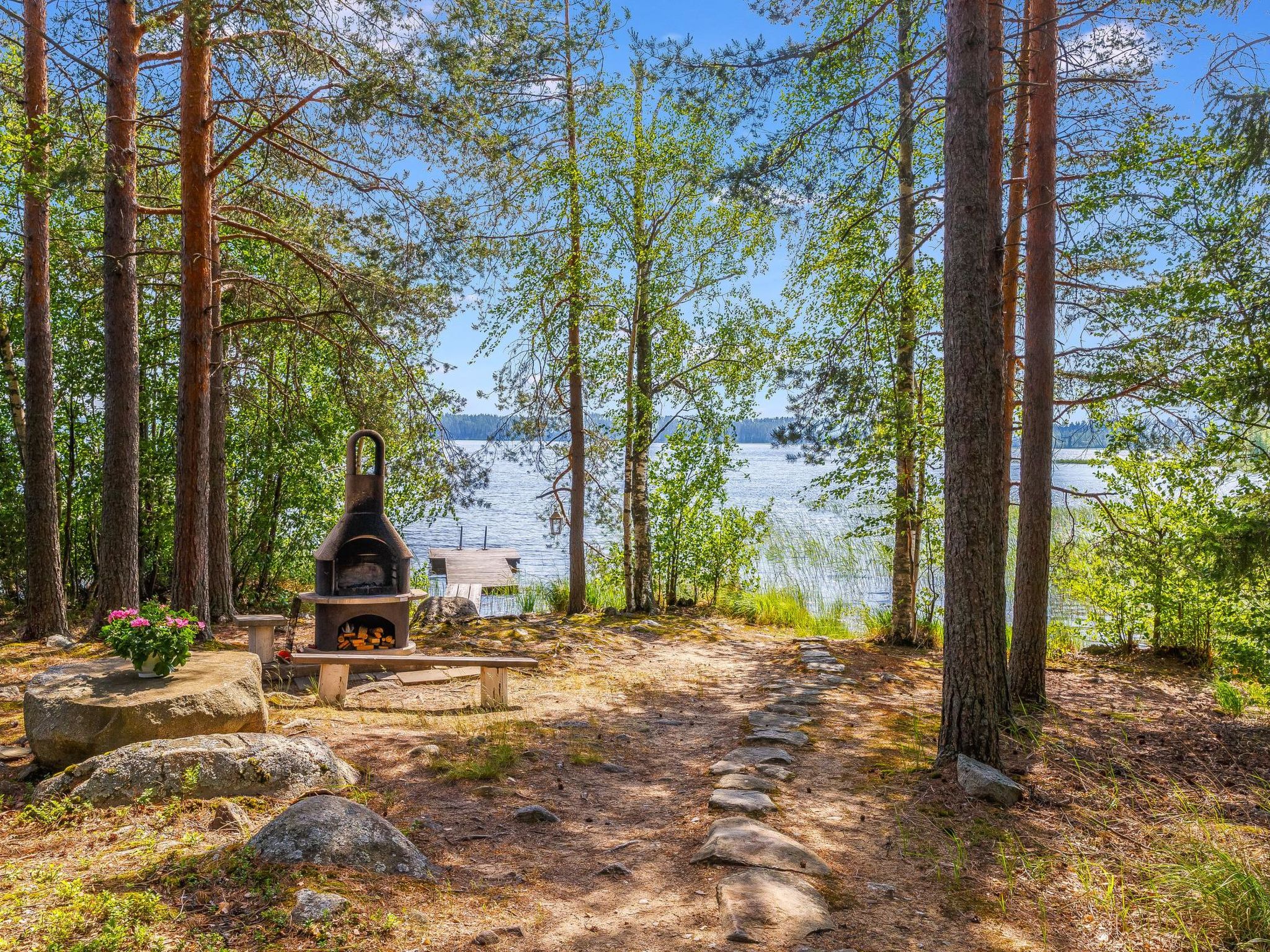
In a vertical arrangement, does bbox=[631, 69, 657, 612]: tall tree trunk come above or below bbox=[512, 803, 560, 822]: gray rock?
above

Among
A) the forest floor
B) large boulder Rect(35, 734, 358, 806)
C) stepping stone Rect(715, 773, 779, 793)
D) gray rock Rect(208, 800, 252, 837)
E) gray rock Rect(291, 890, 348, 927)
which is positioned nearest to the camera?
gray rock Rect(291, 890, 348, 927)

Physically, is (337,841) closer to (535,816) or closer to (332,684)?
(535,816)

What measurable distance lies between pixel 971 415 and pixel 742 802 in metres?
2.43

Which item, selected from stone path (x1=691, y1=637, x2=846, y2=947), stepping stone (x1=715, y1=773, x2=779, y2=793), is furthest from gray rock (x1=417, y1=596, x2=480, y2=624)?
stepping stone (x1=715, y1=773, x2=779, y2=793)


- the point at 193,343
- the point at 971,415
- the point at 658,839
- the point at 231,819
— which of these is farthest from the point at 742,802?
the point at 193,343

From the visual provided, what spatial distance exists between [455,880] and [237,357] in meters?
8.75

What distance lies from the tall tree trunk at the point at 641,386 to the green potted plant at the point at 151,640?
6.84 meters

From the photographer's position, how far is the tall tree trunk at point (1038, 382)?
6.45m

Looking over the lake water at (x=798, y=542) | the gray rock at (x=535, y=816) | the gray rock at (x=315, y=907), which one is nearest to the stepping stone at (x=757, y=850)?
the gray rock at (x=535, y=816)

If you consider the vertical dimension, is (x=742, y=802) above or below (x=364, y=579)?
below

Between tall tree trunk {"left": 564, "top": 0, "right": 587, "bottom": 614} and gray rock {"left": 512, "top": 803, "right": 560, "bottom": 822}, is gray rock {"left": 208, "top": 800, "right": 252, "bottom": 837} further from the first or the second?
tall tree trunk {"left": 564, "top": 0, "right": 587, "bottom": 614}

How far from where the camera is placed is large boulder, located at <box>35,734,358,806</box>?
3.61 metres

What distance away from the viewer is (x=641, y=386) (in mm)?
11000

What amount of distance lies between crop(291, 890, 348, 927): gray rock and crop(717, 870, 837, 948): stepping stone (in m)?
1.31
